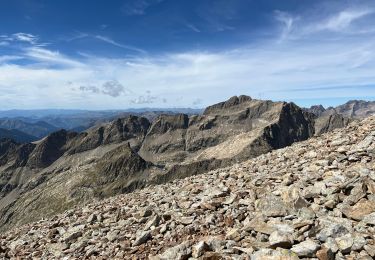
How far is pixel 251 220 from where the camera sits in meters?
18.5

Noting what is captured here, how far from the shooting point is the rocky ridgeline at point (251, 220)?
15016 millimetres

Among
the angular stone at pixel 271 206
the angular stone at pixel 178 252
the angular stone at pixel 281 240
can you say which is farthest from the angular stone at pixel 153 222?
the angular stone at pixel 281 240

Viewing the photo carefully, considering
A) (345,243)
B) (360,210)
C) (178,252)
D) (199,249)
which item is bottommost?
(178,252)

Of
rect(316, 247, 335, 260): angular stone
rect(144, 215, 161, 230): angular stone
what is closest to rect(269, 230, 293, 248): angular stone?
rect(316, 247, 335, 260): angular stone

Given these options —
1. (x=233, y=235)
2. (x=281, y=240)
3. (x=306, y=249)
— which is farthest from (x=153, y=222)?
(x=306, y=249)

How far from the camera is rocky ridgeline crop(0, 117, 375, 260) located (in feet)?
49.3

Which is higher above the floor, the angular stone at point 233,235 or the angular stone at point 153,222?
the angular stone at point 233,235

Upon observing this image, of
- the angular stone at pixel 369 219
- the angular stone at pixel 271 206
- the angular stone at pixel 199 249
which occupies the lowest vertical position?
the angular stone at pixel 199 249

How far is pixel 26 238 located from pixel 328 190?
20.4 meters

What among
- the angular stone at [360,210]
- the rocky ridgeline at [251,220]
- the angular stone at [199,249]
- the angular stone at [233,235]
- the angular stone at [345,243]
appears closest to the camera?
the angular stone at [345,243]

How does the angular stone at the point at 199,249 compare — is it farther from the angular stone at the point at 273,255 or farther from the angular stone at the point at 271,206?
the angular stone at the point at 271,206

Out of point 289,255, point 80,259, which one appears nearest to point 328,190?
point 289,255

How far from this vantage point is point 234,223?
19.4 metres

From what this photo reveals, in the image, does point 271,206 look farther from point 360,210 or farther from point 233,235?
point 360,210
